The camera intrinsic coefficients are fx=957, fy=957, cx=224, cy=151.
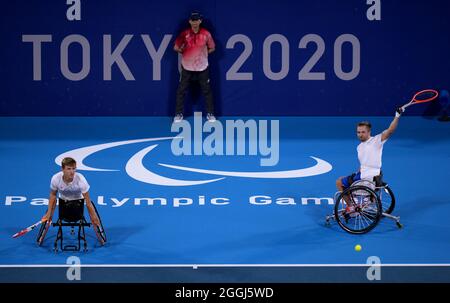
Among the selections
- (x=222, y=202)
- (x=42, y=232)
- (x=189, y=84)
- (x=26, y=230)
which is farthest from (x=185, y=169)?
(x=26, y=230)

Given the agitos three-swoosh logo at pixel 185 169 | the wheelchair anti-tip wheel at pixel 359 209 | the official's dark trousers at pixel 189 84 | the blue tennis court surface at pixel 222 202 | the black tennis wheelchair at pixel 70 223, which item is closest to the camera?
the blue tennis court surface at pixel 222 202

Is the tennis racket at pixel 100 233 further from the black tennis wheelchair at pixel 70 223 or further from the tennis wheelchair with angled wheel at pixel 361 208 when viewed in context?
the tennis wheelchair with angled wheel at pixel 361 208

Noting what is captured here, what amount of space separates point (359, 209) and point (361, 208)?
4 cm

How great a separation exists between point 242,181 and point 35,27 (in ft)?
19.7

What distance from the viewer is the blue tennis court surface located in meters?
11.0

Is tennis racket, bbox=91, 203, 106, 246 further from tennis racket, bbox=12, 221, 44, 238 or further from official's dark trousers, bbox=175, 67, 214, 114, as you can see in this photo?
official's dark trousers, bbox=175, 67, 214, 114

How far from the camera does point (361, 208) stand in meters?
11.8

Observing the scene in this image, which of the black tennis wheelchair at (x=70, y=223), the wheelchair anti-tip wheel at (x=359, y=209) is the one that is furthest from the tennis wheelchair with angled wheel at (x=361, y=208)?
the black tennis wheelchair at (x=70, y=223)

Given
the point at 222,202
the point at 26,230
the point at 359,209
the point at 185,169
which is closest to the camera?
the point at 26,230

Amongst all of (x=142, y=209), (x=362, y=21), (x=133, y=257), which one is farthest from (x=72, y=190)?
(x=362, y=21)

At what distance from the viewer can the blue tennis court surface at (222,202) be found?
1095 centimetres

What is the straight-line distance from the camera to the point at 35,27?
1797 centimetres

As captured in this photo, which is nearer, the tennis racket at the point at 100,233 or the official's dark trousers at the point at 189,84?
the tennis racket at the point at 100,233

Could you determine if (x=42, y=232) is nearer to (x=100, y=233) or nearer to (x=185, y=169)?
(x=100, y=233)
